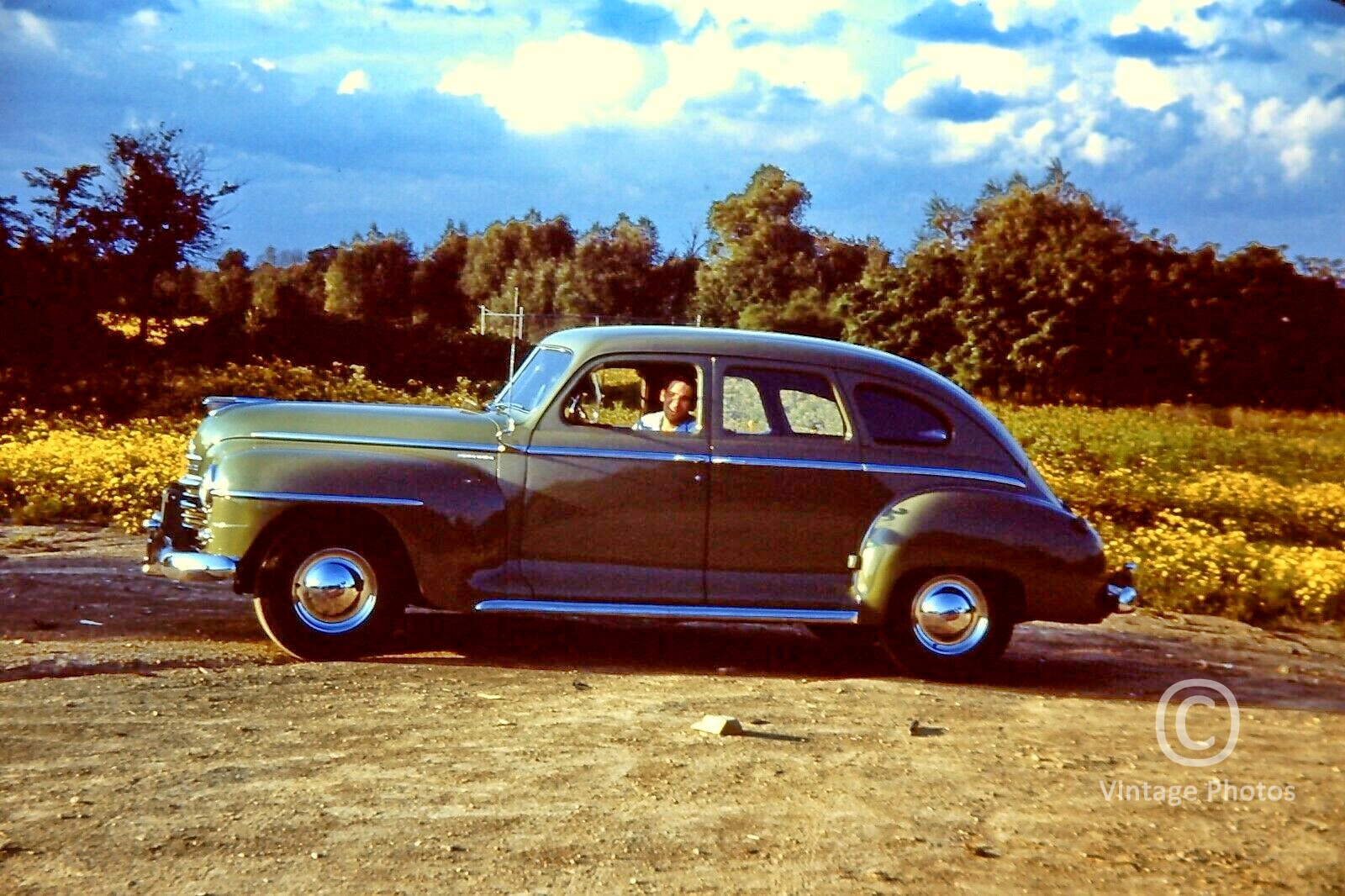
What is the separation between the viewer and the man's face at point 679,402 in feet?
25.7

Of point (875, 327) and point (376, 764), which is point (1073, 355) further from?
point (376, 764)

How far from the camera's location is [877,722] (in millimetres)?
6723

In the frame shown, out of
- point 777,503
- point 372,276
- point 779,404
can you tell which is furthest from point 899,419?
point 372,276

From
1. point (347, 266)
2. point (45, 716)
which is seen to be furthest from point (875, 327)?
point (347, 266)

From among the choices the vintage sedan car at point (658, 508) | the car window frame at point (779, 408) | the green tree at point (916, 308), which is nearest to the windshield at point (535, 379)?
the vintage sedan car at point (658, 508)

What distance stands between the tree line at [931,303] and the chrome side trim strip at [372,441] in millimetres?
18751

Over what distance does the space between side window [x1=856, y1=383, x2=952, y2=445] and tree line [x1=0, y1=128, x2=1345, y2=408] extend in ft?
65.5

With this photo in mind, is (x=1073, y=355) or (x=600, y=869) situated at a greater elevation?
(x=1073, y=355)

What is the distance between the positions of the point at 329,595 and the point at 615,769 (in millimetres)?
2403

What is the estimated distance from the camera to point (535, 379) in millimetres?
8164

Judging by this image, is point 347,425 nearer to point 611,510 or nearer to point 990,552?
point 611,510

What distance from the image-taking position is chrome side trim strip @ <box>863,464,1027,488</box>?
25.6 ft

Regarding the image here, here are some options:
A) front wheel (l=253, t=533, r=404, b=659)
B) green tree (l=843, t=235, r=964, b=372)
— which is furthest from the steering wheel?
green tree (l=843, t=235, r=964, b=372)

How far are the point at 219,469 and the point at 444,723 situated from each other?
79.0 inches
